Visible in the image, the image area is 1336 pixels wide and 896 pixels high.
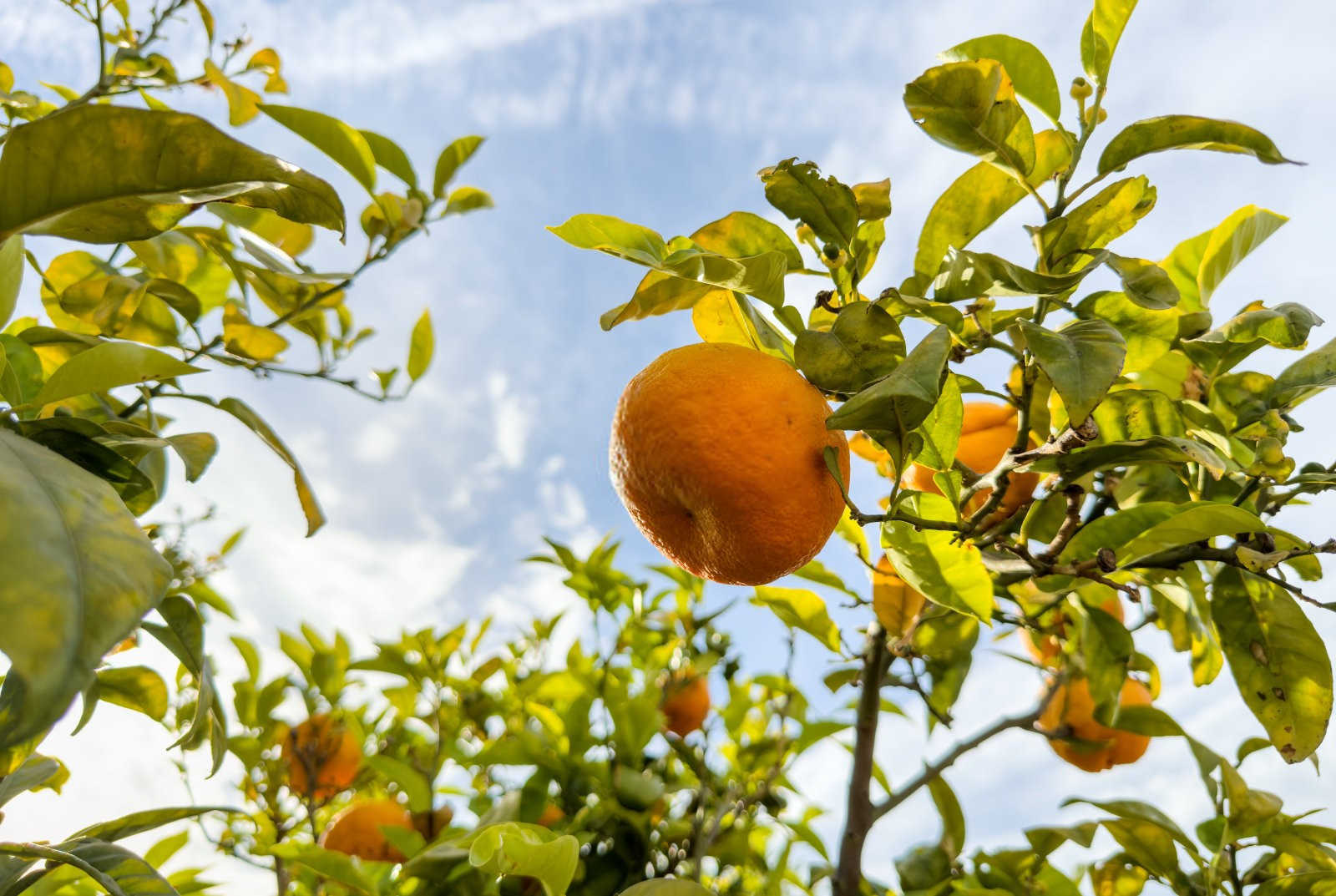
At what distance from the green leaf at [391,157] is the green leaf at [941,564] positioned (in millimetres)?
1081

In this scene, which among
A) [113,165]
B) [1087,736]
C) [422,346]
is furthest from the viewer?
[422,346]

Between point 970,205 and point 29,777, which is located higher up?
point 970,205

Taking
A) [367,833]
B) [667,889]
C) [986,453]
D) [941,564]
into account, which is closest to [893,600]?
[986,453]

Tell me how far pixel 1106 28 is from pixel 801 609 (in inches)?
32.2

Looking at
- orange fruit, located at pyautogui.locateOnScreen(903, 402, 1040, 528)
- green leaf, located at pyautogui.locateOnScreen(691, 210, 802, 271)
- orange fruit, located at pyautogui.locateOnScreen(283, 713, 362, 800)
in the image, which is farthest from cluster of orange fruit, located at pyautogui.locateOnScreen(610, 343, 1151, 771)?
orange fruit, located at pyautogui.locateOnScreen(283, 713, 362, 800)

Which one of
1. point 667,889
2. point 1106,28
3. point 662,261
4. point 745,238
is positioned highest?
point 1106,28

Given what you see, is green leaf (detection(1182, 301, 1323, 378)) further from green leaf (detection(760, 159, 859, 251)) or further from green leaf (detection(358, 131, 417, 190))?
green leaf (detection(358, 131, 417, 190))

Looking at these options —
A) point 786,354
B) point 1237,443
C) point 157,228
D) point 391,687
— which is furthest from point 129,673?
point 1237,443

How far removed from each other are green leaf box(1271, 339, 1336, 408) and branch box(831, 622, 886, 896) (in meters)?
0.60

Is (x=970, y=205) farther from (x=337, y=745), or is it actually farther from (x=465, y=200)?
(x=337, y=745)

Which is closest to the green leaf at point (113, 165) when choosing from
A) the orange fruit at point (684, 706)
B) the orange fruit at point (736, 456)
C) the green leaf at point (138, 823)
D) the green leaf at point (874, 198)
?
the orange fruit at point (736, 456)

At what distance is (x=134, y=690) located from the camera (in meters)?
1.17

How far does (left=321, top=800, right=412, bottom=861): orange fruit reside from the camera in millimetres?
1884

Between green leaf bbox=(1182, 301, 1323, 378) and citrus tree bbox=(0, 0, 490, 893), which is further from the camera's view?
green leaf bbox=(1182, 301, 1323, 378)
